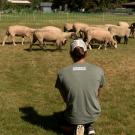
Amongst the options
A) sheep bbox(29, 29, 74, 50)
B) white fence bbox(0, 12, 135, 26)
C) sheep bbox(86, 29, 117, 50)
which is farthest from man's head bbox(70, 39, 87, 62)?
white fence bbox(0, 12, 135, 26)

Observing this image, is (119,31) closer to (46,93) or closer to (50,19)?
(46,93)

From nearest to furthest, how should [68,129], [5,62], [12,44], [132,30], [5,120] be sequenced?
[68,129]
[5,120]
[5,62]
[12,44]
[132,30]

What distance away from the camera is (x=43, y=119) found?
31.0 feet

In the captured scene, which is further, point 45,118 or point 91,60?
point 91,60

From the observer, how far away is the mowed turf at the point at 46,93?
9.05m

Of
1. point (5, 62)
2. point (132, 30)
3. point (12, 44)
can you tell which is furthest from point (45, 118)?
point (132, 30)

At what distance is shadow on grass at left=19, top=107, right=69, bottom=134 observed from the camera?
8.92 metres

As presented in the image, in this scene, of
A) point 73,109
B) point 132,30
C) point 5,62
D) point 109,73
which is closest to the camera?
point 73,109

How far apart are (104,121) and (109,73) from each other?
6166 millimetres

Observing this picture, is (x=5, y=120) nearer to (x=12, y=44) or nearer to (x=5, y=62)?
(x=5, y=62)

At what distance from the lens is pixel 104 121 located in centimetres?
944

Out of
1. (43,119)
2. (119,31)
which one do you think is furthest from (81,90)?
(119,31)

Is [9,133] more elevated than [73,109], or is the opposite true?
[73,109]

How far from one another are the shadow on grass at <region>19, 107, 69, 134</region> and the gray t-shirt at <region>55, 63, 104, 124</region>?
104cm
